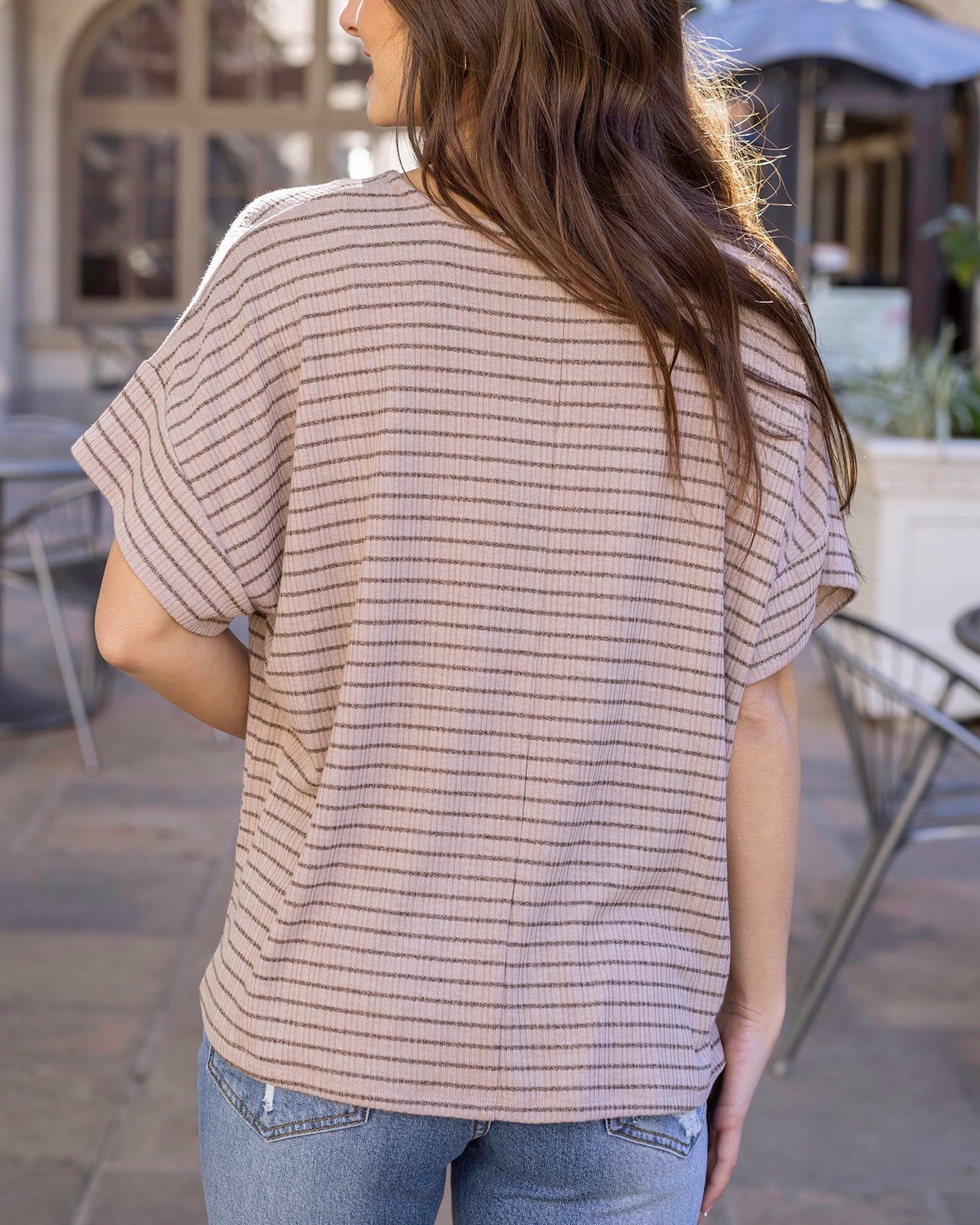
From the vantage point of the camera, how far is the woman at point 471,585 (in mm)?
891

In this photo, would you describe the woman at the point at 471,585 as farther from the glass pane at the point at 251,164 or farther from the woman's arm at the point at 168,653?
the glass pane at the point at 251,164

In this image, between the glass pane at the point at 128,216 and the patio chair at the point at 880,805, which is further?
the glass pane at the point at 128,216

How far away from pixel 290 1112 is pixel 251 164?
12027 millimetres

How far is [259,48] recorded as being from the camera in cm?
1186

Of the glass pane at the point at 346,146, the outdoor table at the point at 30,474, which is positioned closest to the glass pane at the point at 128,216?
the glass pane at the point at 346,146

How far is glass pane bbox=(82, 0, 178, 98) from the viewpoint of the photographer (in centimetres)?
1173

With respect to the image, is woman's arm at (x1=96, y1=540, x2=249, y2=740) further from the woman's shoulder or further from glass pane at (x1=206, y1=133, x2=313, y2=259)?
glass pane at (x1=206, y1=133, x2=313, y2=259)

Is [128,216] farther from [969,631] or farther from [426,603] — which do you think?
[426,603]

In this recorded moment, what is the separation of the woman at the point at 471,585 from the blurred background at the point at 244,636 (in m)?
0.13

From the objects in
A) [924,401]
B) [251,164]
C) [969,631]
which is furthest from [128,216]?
[969,631]

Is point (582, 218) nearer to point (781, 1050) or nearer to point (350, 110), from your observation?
point (781, 1050)

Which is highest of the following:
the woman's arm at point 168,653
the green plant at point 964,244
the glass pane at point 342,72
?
the glass pane at point 342,72

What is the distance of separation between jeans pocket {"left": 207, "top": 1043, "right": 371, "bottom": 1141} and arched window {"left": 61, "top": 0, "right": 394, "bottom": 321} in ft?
37.1

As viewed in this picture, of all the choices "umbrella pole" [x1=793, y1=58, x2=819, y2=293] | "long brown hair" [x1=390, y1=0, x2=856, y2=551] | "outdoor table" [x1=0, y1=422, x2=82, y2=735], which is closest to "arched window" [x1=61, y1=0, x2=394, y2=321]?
"umbrella pole" [x1=793, y1=58, x2=819, y2=293]
